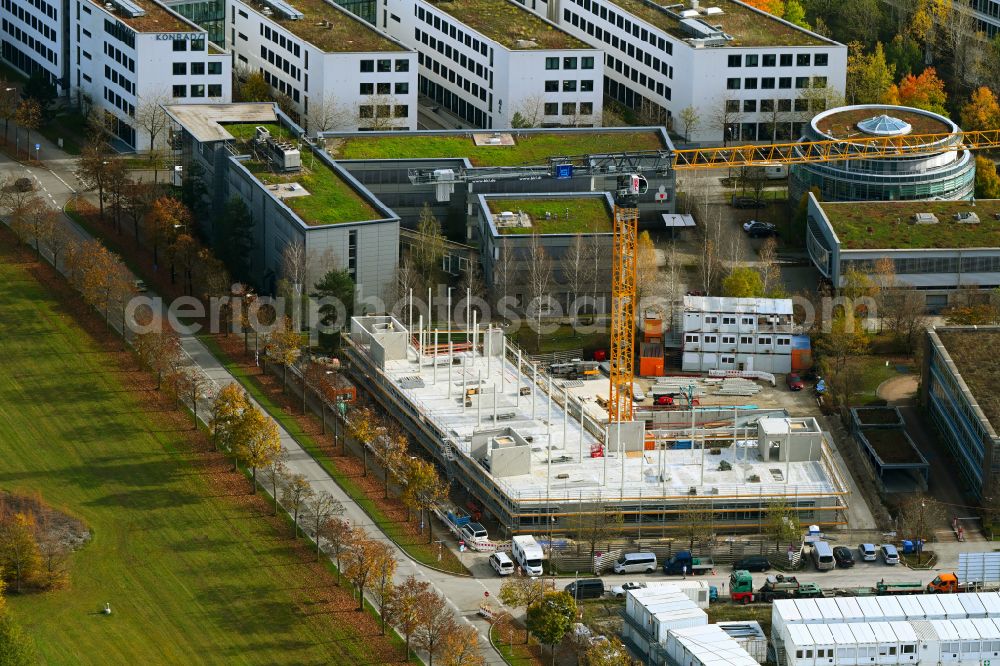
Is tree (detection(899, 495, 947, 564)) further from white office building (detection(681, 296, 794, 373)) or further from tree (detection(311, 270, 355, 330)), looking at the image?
tree (detection(311, 270, 355, 330))

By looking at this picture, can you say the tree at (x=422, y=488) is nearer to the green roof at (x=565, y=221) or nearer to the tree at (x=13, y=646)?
the tree at (x=13, y=646)

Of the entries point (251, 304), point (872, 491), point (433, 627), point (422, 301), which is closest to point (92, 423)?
point (251, 304)

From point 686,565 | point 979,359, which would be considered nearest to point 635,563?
point 686,565

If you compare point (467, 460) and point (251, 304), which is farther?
point (251, 304)

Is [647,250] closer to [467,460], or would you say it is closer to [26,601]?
[467,460]

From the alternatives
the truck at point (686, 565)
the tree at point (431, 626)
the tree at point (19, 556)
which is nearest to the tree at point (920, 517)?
the truck at point (686, 565)
